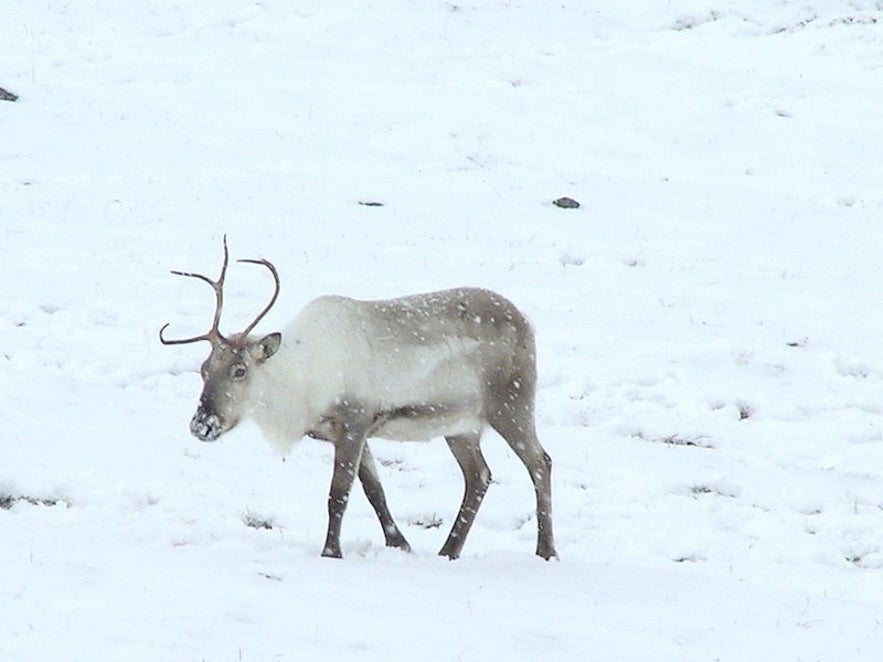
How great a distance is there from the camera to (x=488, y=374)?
7.51 metres

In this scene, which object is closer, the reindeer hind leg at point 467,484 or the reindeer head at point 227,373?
the reindeer head at point 227,373

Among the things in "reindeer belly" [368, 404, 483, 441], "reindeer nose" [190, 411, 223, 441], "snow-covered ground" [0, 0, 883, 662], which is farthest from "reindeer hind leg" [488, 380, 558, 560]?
"reindeer nose" [190, 411, 223, 441]

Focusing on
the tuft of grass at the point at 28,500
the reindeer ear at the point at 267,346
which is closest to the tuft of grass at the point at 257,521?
the tuft of grass at the point at 28,500

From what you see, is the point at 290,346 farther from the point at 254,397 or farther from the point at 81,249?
the point at 81,249

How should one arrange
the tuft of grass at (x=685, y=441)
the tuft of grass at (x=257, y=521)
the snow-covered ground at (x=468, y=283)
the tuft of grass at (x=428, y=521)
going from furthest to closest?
the tuft of grass at (x=685, y=441)
the tuft of grass at (x=428, y=521)
the tuft of grass at (x=257, y=521)
the snow-covered ground at (x=468, y=283)

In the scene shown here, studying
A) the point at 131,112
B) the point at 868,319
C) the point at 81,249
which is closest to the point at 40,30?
the point at 131,112

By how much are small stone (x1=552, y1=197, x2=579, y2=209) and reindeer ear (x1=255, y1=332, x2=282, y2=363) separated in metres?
8.46

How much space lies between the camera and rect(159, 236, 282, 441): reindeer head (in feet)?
22.5

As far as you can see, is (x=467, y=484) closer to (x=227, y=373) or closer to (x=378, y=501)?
(x=378, y=501)

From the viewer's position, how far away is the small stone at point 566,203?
15094mm

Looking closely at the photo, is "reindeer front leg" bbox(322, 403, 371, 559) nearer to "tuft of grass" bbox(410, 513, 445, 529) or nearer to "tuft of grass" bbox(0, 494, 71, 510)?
"tuft of grass" bbox(410, 513, 445, 529)

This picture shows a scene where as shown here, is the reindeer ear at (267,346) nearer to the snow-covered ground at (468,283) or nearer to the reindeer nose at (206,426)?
the reindeer nose at (206,426)

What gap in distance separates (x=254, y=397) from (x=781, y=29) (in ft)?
57.9

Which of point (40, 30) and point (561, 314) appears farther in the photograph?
point (40, 30)
